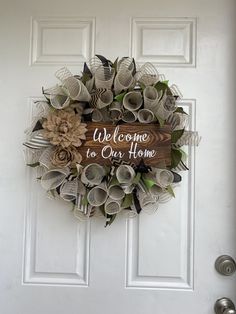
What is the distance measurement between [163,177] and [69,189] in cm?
28

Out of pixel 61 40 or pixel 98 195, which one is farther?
pixel 61 40

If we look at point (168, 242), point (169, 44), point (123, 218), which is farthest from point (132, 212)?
point (169, 44)

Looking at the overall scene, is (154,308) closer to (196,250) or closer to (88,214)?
(196,250)

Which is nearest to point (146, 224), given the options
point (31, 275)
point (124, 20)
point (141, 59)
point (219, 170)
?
point (219, 170)

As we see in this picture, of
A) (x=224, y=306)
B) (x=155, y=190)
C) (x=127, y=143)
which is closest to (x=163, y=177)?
(x=155, y=190)

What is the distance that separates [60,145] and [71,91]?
17 cm

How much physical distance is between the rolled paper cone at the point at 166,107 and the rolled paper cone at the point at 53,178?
0.33 m

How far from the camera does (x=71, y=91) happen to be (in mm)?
1074

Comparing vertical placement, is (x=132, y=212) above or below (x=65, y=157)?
below

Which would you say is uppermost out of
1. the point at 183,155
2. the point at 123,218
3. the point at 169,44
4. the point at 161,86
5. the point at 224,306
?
the point at 169,44

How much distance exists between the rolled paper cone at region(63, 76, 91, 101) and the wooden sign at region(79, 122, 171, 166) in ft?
0.27

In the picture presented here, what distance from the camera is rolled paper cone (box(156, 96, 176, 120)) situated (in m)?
1.06

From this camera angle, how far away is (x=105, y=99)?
3.52 ft

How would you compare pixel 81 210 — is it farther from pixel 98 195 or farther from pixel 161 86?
pixel 161 86
